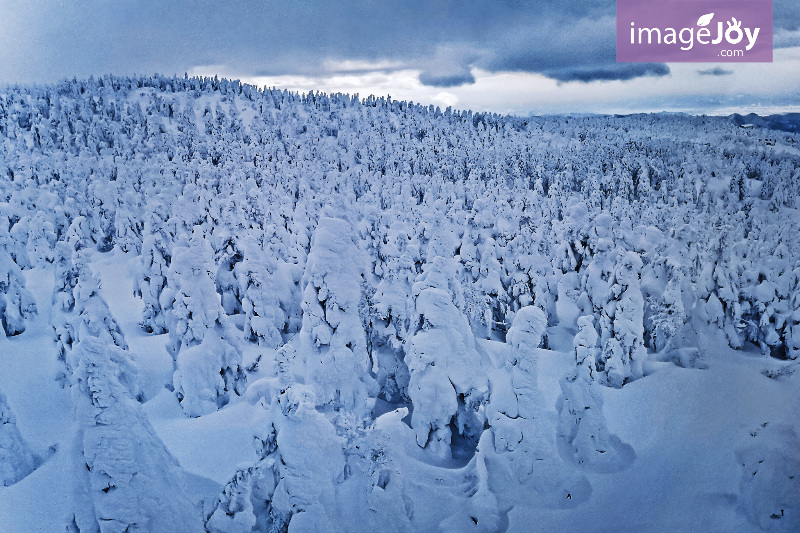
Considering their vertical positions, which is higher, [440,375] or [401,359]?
[440,375]

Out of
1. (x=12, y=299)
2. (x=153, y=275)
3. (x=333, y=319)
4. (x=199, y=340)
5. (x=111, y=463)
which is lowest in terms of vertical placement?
(x=199, y=340)

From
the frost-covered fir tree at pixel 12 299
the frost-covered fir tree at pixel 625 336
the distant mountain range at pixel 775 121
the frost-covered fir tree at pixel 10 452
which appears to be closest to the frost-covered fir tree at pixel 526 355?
the frost-covered fir tree at pixel 625 336

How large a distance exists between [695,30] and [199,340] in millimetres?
8937

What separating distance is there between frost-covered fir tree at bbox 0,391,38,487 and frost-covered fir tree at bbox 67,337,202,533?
210 centimetres

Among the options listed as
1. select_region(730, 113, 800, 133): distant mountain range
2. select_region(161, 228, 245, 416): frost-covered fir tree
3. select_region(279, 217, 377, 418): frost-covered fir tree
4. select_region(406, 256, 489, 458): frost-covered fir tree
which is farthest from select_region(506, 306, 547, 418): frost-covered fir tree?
select_region(161, 228, 245, 416): frost-covered fir tree

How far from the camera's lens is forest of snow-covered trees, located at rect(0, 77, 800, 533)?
473 cm

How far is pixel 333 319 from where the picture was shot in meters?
7.10

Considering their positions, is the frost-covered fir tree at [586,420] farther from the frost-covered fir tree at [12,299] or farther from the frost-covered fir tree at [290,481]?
the frost-covered fir tree at [12,299]

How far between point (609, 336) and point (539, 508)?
4.17m

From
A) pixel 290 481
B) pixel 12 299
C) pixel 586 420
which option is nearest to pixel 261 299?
pixel 12 299

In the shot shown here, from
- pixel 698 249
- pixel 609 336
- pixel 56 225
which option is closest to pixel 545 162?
pixel 698 249

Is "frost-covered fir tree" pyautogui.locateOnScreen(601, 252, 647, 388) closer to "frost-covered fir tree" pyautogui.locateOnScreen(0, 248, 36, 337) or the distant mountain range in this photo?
the distant mountain range

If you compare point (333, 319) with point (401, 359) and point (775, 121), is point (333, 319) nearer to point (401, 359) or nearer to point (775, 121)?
point (401, 359)

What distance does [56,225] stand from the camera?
538 inches
